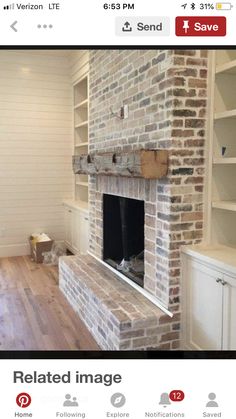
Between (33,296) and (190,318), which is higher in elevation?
(190,318)

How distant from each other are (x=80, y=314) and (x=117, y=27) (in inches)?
70.0

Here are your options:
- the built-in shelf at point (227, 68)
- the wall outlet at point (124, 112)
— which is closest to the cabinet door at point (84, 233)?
the wall outlet at point (124, 112)

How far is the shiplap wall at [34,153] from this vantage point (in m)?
3.44

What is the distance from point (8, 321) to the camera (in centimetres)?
205

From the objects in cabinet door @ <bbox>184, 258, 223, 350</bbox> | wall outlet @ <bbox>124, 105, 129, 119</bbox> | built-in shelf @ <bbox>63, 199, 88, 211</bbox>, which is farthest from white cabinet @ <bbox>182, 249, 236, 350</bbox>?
built-in shelf @ <bbox>63, 199, 88, 211</bbox>

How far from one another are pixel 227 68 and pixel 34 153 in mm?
2537

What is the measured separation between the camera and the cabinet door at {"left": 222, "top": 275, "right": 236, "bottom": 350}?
1225mm
